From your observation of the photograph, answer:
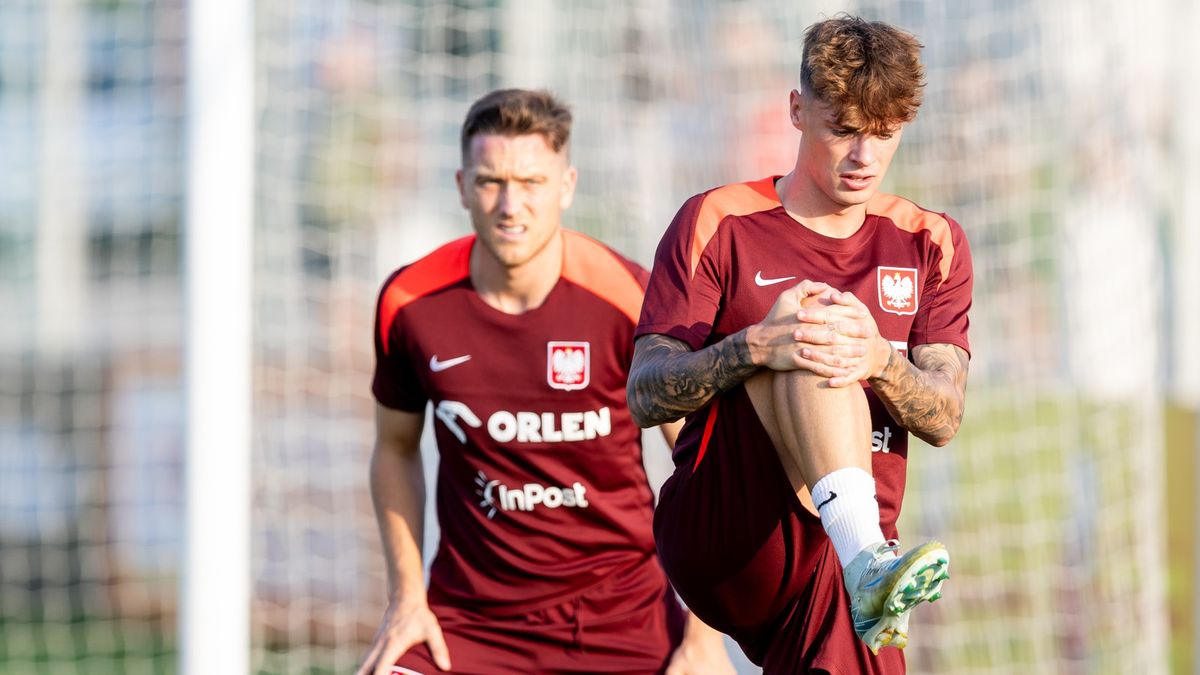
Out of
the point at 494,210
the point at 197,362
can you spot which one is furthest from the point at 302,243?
the point at 494,210

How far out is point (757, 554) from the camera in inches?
123

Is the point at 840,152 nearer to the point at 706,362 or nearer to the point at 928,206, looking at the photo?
the point at 706,362

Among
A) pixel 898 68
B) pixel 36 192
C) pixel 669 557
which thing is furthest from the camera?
pixel 36 192

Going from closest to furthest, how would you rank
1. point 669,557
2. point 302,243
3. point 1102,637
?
point 669,557, point 1102,637, point 302,243

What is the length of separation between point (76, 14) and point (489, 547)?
7.50 metres

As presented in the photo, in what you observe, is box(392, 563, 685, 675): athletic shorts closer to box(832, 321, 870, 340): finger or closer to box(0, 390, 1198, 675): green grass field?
box(832, 321, 870, 340): finger

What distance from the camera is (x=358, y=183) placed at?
7.79m

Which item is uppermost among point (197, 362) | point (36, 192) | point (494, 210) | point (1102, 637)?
point (36, 192)

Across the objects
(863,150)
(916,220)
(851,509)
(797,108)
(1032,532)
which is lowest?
(1032,532)

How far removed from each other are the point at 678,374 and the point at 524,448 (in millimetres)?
1158

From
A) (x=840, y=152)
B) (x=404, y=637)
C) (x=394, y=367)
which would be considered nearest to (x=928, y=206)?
(x=394, y=367)

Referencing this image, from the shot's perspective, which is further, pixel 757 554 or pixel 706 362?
pixel 757 554

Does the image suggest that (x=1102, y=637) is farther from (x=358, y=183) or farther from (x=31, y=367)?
(x=31, y=367)

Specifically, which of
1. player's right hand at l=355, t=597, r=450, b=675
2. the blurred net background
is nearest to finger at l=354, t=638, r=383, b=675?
player's right hand at l=355, t=597, r=450, b=675
